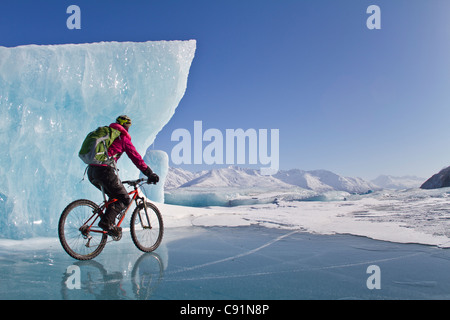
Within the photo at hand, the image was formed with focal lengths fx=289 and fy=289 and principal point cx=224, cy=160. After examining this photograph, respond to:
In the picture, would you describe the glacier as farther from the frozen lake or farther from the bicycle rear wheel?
the bicycle rear wheel

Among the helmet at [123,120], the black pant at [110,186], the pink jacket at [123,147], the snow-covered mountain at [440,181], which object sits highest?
the helmet at [123,120]

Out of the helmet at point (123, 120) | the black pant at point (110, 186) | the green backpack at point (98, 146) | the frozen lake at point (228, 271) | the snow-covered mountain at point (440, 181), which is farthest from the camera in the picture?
the snow-covered mountain at point (440, 181)

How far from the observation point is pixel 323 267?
12.4 ft

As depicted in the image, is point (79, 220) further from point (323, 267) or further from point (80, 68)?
point (80, 68)

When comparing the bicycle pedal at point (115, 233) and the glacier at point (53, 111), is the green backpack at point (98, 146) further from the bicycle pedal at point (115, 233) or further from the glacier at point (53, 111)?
the glacier at point (53, 111)

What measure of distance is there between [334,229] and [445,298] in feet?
16.4

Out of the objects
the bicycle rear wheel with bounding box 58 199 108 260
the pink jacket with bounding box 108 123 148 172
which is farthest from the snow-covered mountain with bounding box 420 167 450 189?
the bicycle rear wheel with bounding box 58 199 108 260

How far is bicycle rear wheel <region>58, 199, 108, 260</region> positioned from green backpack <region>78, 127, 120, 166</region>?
2.15 ft

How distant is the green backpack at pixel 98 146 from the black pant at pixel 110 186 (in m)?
0.13

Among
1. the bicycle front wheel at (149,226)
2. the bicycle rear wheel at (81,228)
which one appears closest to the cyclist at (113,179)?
the bicycle rear wheel at (81,228)

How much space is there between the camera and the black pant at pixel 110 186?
3900mm

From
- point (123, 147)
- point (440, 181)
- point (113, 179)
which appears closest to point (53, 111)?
point (123, 147)
